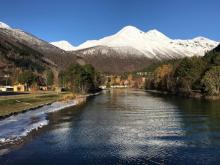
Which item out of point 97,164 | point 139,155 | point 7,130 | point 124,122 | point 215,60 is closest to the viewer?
point 97,164

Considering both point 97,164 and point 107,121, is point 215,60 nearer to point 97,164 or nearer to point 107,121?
point 107,121

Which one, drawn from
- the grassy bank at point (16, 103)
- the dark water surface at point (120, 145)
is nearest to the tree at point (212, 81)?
the grassy bank at point (16, 103)

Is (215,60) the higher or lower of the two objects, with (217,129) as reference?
higher

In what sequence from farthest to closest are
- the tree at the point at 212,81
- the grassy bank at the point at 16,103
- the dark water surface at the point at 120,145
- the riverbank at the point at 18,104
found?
the tree at the point at 212,81 < the grassy bank at the point at 16,103 < the riverbank at the point at 18,104 < the dark water surface at the point at 120,145

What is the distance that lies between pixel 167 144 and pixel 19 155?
59.1 feet

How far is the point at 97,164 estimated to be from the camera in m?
35.2

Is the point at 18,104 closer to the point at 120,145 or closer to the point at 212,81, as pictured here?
the point at 120,145

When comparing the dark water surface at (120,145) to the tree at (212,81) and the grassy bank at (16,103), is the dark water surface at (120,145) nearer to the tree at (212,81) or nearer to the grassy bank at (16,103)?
the grassy bank at (16,103)

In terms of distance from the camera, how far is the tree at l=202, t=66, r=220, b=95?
162250 mm

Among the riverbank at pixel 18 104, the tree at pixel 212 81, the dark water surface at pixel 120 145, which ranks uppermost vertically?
the tree at pixel 212 81

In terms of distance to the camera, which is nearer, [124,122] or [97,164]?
[97,164]

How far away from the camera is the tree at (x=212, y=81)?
162 meters

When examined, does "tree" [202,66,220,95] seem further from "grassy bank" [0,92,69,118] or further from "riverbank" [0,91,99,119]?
"grassy bank" [0,92,69,118]

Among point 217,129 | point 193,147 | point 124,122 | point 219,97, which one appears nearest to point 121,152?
point 193,147
